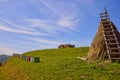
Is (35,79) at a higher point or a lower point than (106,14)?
lower

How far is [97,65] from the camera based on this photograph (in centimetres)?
2219

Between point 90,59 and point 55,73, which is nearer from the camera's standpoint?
point 55,73

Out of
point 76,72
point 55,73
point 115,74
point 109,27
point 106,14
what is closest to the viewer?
point 115,74

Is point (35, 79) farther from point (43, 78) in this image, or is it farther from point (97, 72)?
point (97, 72)

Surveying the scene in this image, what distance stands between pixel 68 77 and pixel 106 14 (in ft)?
41.9

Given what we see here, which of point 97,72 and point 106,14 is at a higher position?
point 106,14

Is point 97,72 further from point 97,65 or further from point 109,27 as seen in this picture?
point 109,27

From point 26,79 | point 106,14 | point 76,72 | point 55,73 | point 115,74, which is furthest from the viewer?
point 106,14

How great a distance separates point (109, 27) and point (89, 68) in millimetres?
7593

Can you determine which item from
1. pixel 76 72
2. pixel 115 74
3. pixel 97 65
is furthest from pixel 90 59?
pixel 115 74

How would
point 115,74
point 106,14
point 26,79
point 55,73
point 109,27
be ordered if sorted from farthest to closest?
point 106,14 → point 109,27 → point 26,79 → point 55,73 → point 115,74

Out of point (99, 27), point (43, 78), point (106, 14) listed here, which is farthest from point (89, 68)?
point (106, 14)

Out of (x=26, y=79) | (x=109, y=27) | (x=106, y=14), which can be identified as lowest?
(x=26, y=79)

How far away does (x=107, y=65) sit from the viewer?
2178 cm
